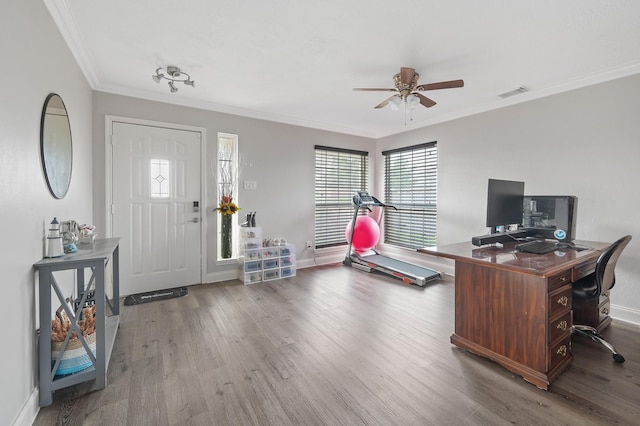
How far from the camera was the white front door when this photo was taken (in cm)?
346

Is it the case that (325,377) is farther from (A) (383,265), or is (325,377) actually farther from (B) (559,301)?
(A) (383,265)

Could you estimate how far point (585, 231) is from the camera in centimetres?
311

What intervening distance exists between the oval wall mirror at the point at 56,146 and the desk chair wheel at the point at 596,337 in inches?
170

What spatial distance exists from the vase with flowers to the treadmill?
2.09 meters

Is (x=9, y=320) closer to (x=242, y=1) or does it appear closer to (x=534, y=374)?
(x=242, y=1)

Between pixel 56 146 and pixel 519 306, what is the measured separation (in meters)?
3.54

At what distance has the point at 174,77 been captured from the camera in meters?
3.09

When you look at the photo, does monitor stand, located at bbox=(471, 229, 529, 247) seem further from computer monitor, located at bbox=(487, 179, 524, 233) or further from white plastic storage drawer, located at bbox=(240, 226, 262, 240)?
white plastic storage drawer, located at bbox=(240, 226, 262, 240)

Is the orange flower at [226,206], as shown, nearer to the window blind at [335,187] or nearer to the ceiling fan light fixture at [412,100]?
the window blind at [335,187]

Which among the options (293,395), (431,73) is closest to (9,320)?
(293,395)

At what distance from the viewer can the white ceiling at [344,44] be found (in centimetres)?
200

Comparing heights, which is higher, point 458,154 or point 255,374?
point 458,154

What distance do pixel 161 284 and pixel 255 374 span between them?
7.92ft

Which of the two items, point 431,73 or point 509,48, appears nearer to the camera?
point 509,48
